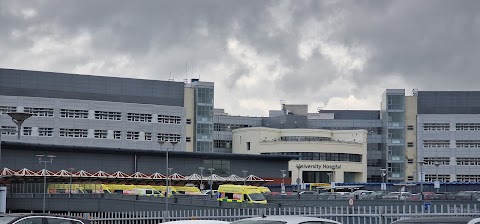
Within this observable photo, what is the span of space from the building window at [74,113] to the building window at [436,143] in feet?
167

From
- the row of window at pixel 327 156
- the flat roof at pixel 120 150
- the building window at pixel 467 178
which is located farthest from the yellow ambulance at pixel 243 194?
the building window at pixel 467 178

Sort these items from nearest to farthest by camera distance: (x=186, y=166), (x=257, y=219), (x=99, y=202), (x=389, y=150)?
(x=257, y=219) → (x=99, y=202) → (x=186, y=166) → (x=389, y=150)

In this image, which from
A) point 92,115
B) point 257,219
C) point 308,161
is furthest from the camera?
point 308,161

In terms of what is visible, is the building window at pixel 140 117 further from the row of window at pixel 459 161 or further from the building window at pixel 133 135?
the row of window at pixel 459 161

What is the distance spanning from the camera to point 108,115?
388 feet

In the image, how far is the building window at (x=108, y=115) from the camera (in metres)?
117

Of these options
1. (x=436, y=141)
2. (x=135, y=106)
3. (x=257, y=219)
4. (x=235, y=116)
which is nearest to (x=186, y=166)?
(x=135, y=106)

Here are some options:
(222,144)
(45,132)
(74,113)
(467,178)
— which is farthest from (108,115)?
(467,178)

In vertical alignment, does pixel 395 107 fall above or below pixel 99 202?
above

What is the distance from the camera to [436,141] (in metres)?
132

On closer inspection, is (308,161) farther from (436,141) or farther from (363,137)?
(436,141)

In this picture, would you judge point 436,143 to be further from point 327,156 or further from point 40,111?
point 40,111

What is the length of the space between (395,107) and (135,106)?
40.8 m

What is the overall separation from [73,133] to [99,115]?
15.0ft
